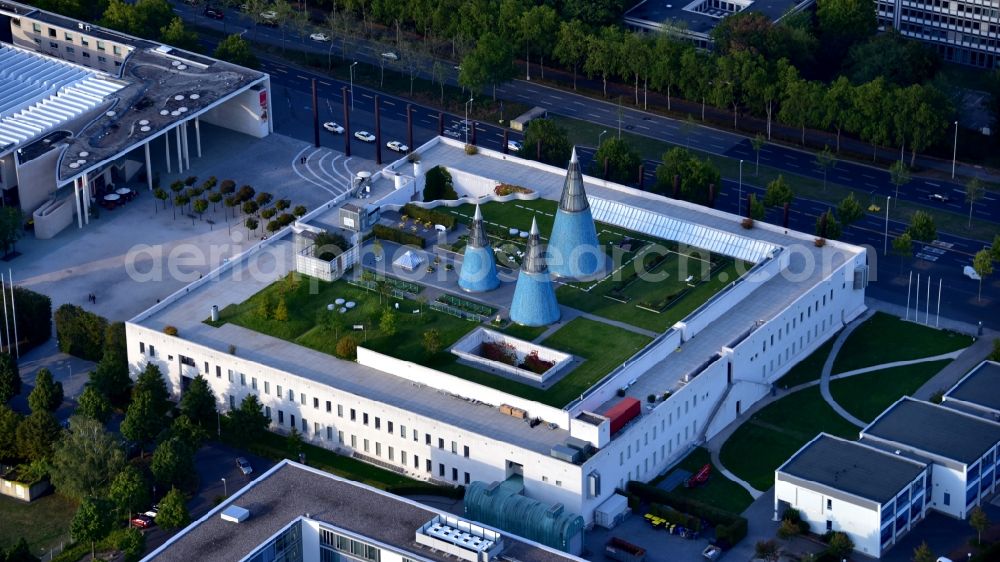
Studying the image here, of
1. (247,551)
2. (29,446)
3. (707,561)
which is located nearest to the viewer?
(247,551)

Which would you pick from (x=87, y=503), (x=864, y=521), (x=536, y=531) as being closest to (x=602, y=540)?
(x=536, y=531)

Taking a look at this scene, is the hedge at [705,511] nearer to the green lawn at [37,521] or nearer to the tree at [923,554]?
the tree at [923,554]

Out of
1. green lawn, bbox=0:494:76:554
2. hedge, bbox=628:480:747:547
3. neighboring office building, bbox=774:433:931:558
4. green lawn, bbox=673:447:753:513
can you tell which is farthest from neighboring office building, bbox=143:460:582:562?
neighboring office building, bbox=774:433:931:558

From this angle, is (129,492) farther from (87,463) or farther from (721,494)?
(721,494)

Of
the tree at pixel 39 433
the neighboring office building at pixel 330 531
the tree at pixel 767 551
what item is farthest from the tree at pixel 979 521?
the tree at pixel 39 433

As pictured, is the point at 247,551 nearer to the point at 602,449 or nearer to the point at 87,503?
the point at 87,503

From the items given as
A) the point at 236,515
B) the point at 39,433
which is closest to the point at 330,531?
the point at 236,515
